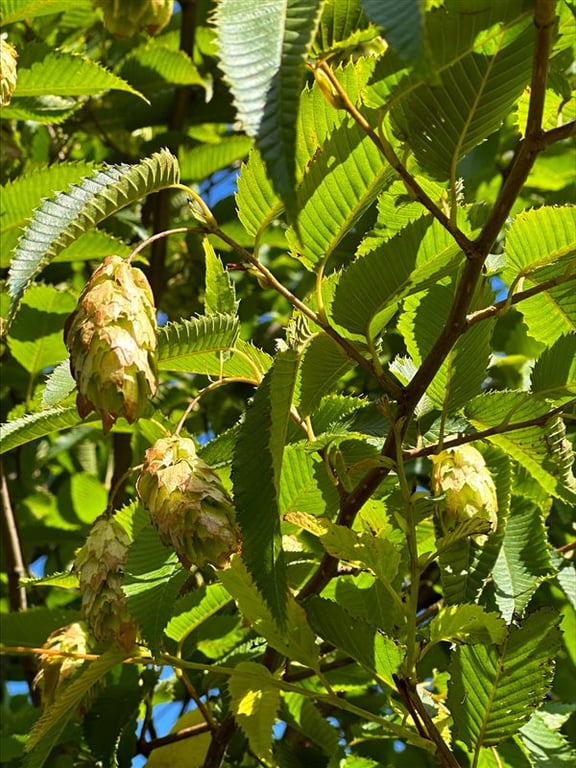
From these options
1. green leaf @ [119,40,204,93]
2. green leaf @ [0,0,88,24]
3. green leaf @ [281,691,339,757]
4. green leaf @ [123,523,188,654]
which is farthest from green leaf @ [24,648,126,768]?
green leaf @ [119,40,204,93]

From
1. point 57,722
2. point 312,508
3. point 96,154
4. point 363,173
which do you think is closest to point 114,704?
point 57,722

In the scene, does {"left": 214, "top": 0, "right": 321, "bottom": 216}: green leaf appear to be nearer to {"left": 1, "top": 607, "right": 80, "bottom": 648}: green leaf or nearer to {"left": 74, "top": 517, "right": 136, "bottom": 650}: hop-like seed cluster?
{"left": 74, "top": 517, "right": 136, "bottom": 650}: hop-like seed cluster

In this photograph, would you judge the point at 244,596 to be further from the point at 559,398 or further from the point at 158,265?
the point at 158,265

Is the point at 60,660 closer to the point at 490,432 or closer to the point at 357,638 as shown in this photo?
the point at 357,638

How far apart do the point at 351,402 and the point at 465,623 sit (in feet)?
1.03

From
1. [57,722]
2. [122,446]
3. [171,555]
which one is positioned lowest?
[57,722]

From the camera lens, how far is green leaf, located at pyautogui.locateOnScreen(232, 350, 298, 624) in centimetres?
91

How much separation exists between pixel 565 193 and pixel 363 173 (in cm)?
118

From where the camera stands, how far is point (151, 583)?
44.9 inches

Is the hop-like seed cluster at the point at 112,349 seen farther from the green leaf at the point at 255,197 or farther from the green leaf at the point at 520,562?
the green leaf at the point at 520,562

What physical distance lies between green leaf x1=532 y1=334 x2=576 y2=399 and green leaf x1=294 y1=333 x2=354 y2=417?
246 millimetres

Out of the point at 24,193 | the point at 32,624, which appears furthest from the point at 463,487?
the point at 24,193

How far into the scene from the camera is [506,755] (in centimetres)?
129

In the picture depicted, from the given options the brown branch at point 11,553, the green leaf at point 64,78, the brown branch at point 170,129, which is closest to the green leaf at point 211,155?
the brown branch at point 170,129
